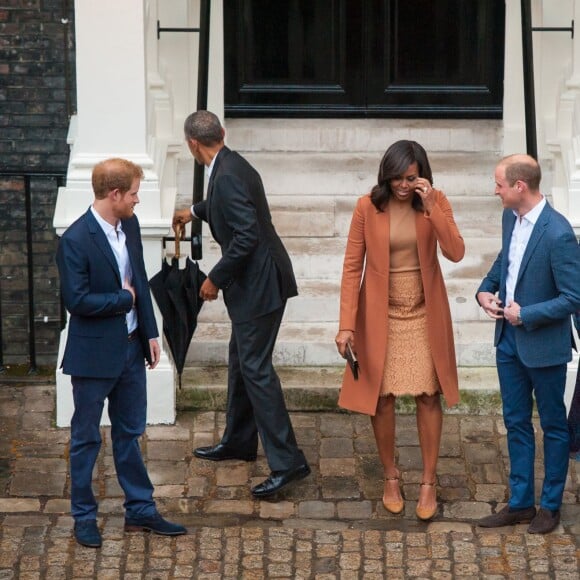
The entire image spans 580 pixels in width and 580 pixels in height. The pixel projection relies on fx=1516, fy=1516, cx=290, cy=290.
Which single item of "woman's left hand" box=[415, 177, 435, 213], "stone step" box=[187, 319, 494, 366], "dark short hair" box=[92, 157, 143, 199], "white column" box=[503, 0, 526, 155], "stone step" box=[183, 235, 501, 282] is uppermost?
"white column" box=[503, 0, 526, 155]

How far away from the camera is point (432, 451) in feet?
21.7

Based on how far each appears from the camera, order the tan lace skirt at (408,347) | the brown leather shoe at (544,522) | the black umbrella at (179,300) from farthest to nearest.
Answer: the black umbrella at (179,300)
the tan lace skirt at (408,347)
the brown leather shoe at (544,522)

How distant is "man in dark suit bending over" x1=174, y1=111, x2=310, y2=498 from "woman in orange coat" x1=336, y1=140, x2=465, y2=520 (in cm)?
37

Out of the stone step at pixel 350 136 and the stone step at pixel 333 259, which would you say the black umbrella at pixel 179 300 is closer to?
the stone step at pixel 333 259

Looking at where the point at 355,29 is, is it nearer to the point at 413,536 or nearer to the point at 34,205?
the point at 34,205

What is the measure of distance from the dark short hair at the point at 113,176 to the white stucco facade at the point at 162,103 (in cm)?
140

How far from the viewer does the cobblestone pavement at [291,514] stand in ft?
20.3

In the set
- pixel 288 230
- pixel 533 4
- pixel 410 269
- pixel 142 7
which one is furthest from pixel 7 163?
pixel 410 269

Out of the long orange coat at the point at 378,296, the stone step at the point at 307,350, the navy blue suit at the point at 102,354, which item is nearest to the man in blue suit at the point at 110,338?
the navy blue suit at the point at 102,354

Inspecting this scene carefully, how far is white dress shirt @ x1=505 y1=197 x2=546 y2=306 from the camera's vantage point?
6.25 metres

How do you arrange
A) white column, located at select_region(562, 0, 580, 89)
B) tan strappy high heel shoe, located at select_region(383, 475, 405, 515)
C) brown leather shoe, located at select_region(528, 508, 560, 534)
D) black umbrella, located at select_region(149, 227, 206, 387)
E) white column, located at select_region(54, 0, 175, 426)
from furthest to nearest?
white column, located at select_region(562, 0, 580, 89)
white column, located at select_region(54, 0, 175, 426)
black umbrella, located at select_region(149, 227, 206, 387)
tan strappy high heel shoe, located at select_region(383, 475, 405, 515)
brown leather shoe, located at select_region(528, 508, 560, 534)

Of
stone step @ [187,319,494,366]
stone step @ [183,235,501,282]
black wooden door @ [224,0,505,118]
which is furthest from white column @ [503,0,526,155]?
stone step @ [187,319,494,366]

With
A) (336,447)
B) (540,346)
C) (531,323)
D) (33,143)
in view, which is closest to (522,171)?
(531,323)

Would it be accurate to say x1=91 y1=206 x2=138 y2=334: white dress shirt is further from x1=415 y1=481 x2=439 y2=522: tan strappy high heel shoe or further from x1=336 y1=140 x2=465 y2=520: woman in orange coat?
x1=415 y1=481 x2=439 y2=522: tan strappy high heel shoe
